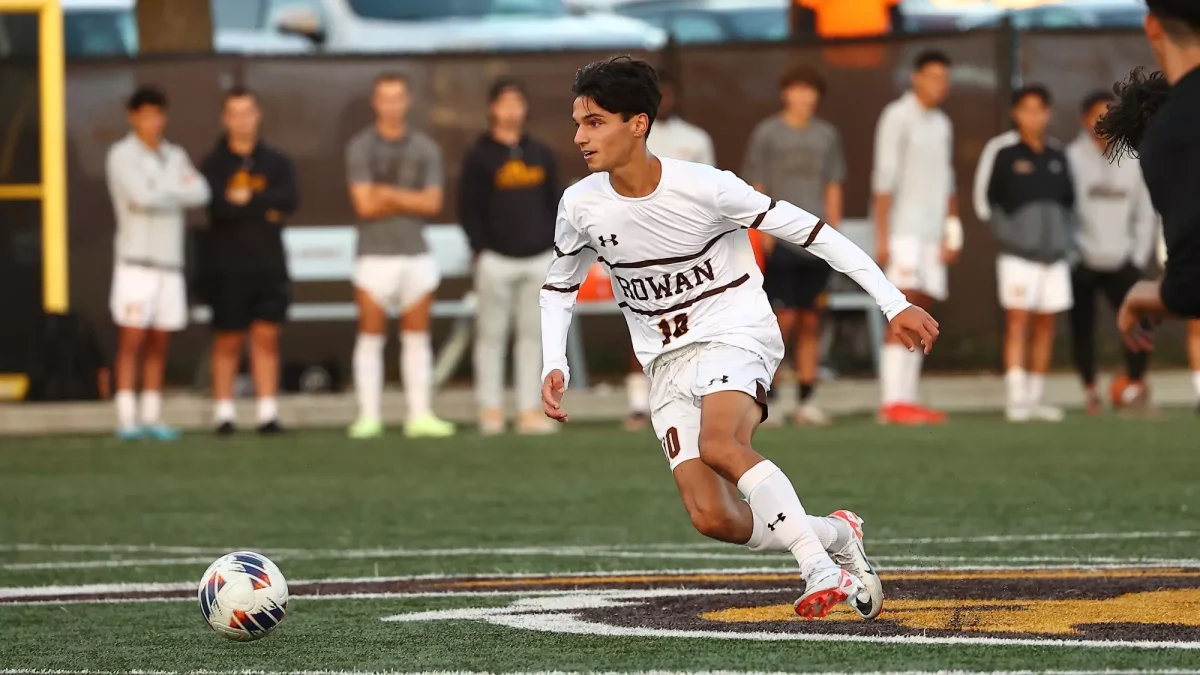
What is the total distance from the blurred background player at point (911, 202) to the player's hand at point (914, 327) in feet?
29.9

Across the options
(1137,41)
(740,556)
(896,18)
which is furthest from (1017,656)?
(896,18)

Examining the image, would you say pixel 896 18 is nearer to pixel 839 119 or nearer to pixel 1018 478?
pixel 839 119

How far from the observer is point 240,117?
15.2 m

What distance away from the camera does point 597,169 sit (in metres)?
6.85

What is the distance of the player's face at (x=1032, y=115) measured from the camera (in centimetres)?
1566

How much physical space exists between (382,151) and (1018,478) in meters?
5.69

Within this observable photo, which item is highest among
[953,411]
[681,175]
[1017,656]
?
[681,175]

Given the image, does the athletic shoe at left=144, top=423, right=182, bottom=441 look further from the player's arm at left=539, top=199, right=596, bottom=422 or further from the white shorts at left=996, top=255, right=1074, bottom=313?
the player's arm at left=539, top=199, right=596, bottom=422

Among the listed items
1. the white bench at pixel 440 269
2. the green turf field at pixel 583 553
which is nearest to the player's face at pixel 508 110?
the green turf field at pixel 583 553

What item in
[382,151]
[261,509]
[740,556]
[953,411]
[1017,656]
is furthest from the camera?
[953,411]

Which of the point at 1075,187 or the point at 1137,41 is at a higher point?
the point at 1137,41

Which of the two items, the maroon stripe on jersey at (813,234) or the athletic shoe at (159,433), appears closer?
the maroon stripe on jersey at (813,234)

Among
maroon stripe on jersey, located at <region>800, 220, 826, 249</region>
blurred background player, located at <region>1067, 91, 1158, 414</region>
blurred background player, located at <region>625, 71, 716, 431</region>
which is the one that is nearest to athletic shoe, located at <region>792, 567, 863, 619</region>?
maroon stripe on jersey, located at <region>800, 220, 826, 249</region>

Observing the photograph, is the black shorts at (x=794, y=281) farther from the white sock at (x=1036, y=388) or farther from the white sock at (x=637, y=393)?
the white sock at (x=1036, y=388)
